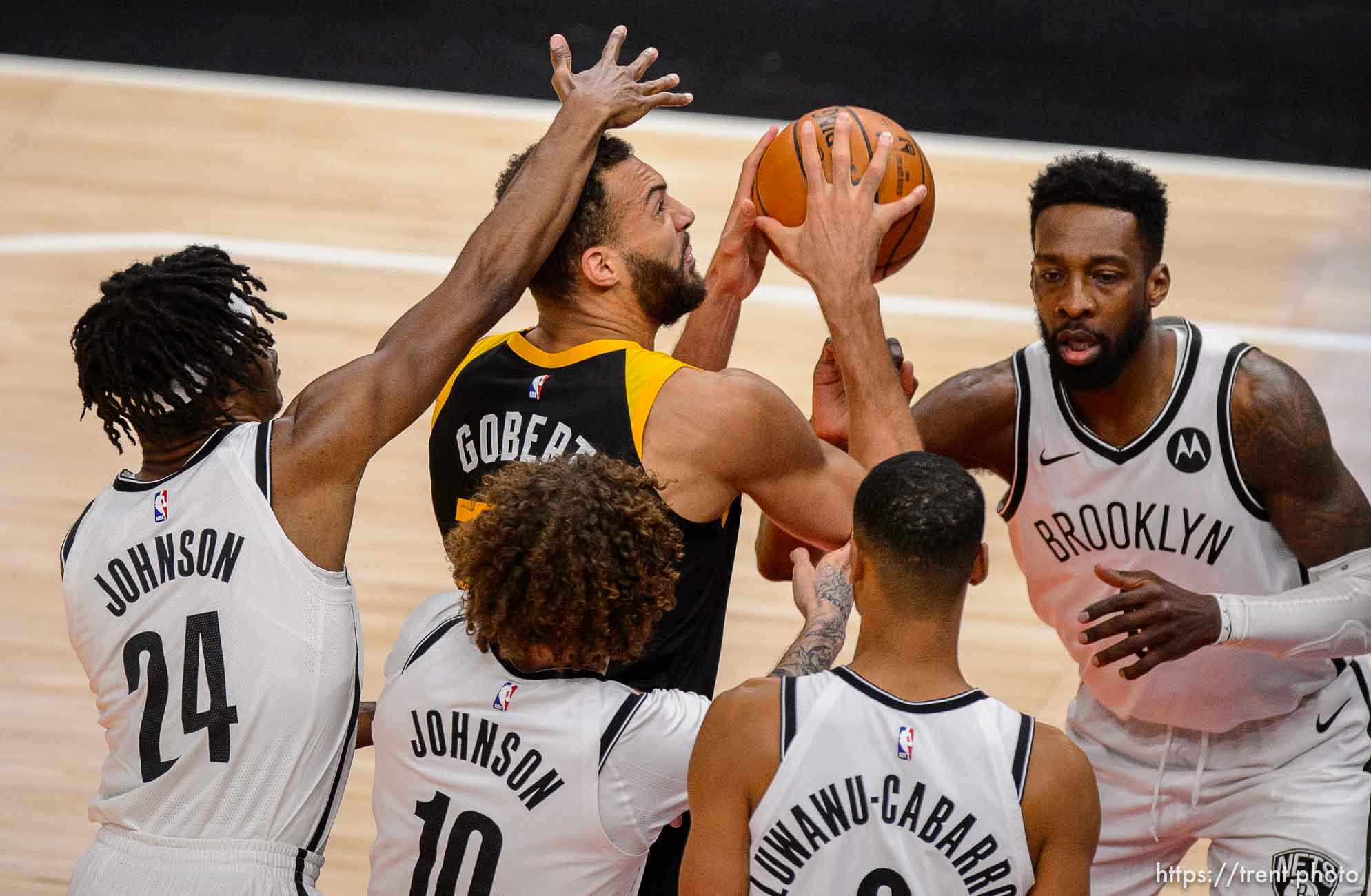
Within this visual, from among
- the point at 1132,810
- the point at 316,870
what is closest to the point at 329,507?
the point at 316,870

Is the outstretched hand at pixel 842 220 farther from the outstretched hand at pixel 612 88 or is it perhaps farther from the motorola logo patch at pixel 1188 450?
the motorola logo patch at pixel 1188 450

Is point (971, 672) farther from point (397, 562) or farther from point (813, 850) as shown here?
point (813, 850)

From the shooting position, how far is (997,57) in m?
12.3

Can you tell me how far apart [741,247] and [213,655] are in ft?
5.63

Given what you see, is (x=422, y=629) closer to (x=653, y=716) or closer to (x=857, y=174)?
(x=653, y=716)

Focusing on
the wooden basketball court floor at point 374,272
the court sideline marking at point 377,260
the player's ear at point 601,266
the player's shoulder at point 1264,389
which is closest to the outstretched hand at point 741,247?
the player's ear at point 601,266

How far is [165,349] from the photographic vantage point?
10.5ft

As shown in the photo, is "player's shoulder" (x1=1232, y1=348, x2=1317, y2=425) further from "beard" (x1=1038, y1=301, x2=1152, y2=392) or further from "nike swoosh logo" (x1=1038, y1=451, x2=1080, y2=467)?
"nike swoosh logo" (x1=1038, y1=451, x2=1080, y2=467)

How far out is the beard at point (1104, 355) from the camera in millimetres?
3992

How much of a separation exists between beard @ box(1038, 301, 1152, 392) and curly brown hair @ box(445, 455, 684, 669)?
155 cm

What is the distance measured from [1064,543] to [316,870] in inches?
79.9

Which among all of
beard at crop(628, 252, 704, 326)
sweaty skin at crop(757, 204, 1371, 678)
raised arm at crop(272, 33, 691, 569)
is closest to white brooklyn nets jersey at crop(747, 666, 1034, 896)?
sweaty skin at crop(757, 204, 1371, 678)

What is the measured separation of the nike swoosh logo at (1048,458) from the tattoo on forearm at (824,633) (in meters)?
0.92

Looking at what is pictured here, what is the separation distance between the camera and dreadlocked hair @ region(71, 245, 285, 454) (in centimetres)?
319
